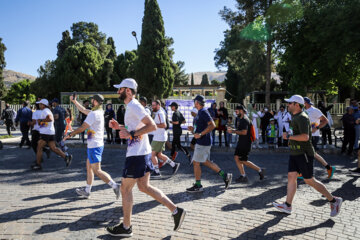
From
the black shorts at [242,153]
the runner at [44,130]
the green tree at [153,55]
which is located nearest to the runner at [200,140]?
the black shorts at [242,153]

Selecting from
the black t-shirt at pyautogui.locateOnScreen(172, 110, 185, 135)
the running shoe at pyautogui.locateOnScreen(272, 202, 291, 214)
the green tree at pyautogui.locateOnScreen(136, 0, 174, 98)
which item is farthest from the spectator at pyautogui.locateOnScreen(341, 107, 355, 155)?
the green tree at pyautogui.locateOnScreen(136, 0, 174, 98)

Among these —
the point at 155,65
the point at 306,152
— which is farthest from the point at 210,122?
the point at 155,65

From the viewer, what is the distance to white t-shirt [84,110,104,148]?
5.14 m

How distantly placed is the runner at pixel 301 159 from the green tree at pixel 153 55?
2887cm

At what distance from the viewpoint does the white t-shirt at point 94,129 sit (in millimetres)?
5141

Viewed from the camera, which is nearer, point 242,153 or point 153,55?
point 242,153

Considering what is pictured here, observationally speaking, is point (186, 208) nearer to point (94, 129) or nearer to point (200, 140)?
point (200, 140)

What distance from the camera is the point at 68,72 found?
40031mm

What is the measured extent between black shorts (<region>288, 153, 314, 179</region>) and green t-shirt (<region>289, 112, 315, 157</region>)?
0.07 meters

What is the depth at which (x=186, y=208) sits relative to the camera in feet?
15.5

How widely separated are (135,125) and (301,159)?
2651mm

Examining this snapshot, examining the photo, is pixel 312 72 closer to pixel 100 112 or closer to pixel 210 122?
pixel 210 122

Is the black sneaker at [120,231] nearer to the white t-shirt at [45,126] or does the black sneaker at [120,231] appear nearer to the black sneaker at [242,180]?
the black sneaker at [242,180]

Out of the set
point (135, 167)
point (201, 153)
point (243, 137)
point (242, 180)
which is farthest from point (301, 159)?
point (135, 167)
